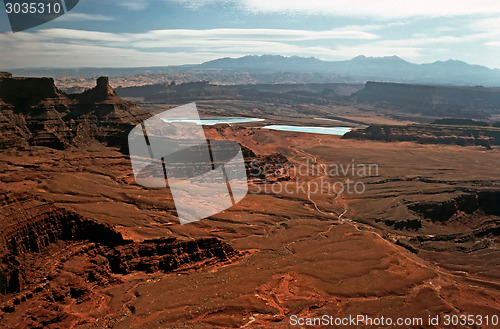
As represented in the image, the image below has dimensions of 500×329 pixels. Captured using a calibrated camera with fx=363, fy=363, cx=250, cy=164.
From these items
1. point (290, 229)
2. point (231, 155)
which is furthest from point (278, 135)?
point (290, 229)

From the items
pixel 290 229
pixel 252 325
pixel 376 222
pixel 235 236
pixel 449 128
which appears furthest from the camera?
pixel 449 128

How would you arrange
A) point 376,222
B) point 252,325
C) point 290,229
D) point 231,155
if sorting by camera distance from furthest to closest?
point 231,155 < point 376,222 < point 290,229 < point 252,325

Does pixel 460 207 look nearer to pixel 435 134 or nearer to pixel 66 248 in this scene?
pixel 66 248

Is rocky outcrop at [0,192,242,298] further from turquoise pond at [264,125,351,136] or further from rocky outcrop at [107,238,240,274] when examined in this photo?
turquoise pond at [264,125,351,136]

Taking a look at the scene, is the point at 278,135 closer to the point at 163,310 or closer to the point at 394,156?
the point at 394,156

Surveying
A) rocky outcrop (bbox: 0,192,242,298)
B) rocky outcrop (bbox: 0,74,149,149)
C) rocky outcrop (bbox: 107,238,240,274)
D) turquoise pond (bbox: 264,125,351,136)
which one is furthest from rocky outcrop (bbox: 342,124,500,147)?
rocky outcrop (bbox: 0,192,242,298)

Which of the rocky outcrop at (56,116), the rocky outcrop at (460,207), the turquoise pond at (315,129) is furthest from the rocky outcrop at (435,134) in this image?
the rocky outcrop at (56,116)
